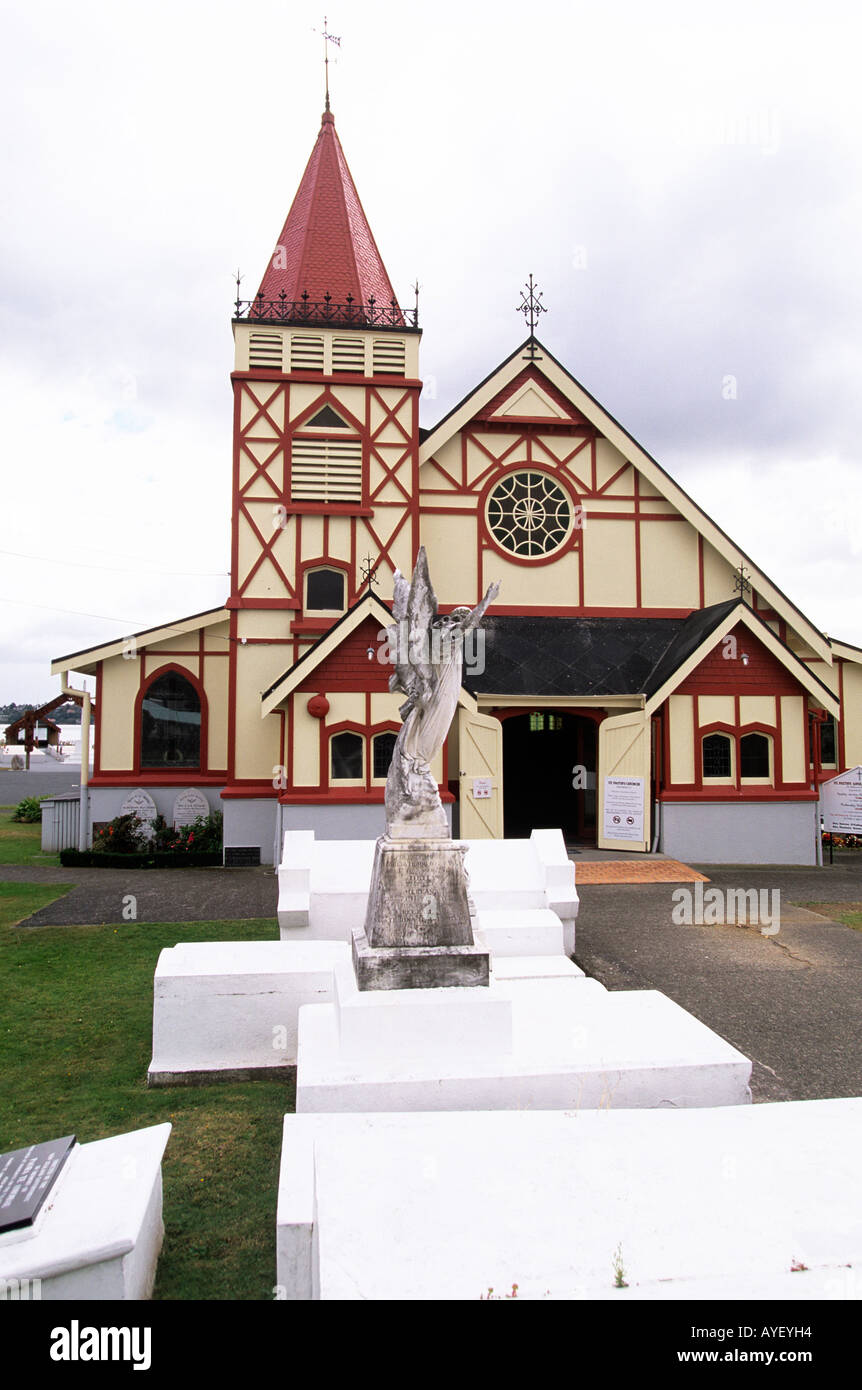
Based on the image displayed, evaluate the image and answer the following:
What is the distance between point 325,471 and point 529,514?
4935 mm

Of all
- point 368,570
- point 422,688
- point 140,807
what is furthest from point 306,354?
point 422,688

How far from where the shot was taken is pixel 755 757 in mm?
18484

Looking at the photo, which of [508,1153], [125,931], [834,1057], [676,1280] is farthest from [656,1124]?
[125,931]

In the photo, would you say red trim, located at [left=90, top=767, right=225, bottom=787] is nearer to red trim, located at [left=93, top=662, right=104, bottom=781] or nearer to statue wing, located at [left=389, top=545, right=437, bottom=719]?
red trim, located at [left=93, top=662, right=104, bottom=781]

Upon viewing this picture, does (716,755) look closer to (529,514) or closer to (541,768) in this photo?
(541,768)

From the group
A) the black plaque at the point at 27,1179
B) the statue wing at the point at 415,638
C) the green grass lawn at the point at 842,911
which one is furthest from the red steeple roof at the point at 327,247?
the black plaque at the point at 27,1179

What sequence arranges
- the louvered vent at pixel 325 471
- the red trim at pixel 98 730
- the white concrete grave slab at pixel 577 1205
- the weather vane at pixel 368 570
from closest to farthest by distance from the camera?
the white concrete grave slab at pixel 577 1205 → the weather vane at pixel 368 570 → the louvered vent at pixel 325 471 → the red trim at pixel 98 730

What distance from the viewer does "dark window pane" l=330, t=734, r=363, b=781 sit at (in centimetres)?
1748

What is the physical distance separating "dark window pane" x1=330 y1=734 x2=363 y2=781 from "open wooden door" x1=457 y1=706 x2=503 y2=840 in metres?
2.17

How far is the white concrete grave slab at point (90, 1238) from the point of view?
10.3 ft

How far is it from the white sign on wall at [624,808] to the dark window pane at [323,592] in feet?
23.6

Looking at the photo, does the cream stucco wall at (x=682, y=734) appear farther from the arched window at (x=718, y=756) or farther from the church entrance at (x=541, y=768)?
the church entrance at (x=541, y=768)

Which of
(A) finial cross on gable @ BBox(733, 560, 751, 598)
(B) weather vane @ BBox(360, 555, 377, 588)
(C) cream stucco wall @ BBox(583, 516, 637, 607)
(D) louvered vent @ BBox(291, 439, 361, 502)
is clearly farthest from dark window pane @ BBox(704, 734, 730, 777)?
(D) louvered vent @ BBox(291, 439, 361, 502)
